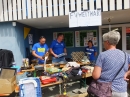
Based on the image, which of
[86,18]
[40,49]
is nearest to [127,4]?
[86,18]

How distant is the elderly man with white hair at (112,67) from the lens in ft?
6.13

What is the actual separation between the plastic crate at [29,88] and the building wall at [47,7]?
264cm

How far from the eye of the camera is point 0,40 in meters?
6.06

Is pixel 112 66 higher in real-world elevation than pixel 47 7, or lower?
lower

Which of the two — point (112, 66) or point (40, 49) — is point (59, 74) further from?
point (112, 66)

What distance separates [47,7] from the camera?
5398 millimetres

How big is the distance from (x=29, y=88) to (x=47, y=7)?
9.96 feet

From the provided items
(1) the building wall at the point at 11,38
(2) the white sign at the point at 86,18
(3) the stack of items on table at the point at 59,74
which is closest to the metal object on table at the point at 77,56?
(3) the stack of items on table at the point at 59,74

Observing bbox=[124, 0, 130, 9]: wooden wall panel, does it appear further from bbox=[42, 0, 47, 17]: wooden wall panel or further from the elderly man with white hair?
the elderly man with white hair

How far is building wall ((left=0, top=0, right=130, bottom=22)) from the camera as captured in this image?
470 cm

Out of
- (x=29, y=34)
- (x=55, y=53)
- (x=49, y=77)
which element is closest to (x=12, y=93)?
(x=49, y=77)

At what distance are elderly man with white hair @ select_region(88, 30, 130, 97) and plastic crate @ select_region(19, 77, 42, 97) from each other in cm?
170

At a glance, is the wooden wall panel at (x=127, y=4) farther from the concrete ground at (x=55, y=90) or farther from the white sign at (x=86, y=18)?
the concrete ground at (x=55, y=90)

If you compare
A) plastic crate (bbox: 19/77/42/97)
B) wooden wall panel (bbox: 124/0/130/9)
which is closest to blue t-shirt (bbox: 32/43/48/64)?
plastic crate (bbox: 19/77/42/97)
